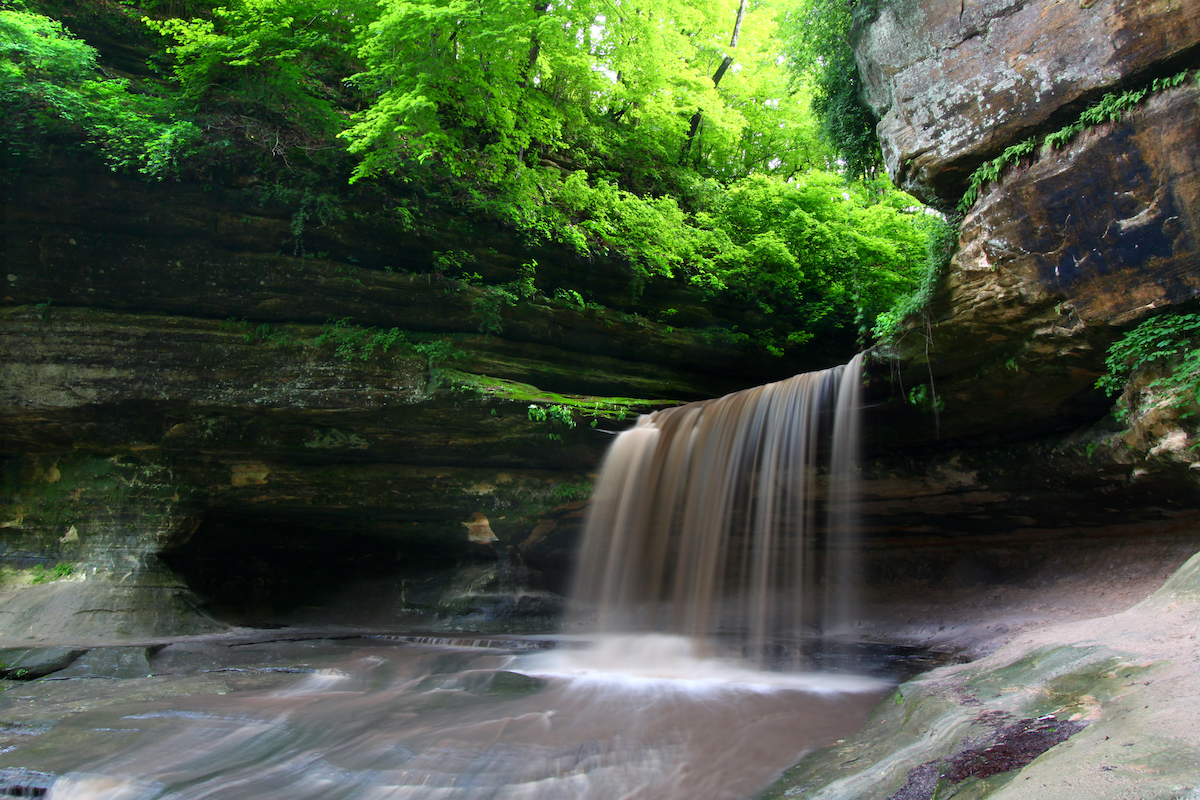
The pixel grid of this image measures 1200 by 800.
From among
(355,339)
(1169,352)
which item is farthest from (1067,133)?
(355,339)

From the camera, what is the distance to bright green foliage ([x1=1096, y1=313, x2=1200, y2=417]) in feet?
19.4

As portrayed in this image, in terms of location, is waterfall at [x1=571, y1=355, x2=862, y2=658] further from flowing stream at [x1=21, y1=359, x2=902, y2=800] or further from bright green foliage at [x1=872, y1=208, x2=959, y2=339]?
bright green foliage at [x1=872, y1=208, x2=959, y2=339]

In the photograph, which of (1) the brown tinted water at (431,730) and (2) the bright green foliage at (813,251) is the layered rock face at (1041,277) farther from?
(2) the bright green foliage at (813,251)

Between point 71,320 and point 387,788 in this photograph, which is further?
point 71,320

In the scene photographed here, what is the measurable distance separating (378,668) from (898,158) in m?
9.09

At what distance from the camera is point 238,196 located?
1053cm

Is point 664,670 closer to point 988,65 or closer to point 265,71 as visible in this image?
point 988,65

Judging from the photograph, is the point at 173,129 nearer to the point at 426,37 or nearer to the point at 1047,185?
the point at 426,37

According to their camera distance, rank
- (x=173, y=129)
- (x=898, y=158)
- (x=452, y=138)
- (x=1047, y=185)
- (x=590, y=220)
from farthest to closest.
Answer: (x=590, y=220)
(x=452, y=138)
(x=173, y=129)
(x=898, y=158)
(x=1047, y=185)

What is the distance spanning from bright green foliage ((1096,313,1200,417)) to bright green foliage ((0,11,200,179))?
12.4 metres

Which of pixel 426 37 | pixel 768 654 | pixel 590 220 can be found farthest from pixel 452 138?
pixel 768 654

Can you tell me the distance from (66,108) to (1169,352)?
1416cm

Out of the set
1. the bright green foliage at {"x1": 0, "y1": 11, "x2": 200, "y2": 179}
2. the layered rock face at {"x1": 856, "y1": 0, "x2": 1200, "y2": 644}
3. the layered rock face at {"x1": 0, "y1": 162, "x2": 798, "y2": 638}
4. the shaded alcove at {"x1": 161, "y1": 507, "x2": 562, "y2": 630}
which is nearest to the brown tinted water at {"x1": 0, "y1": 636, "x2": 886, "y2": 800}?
the layered rock face at {"x1": 0, "y1": 162, "x2": 798, "y2": 638}

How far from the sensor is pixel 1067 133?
6.38 m
